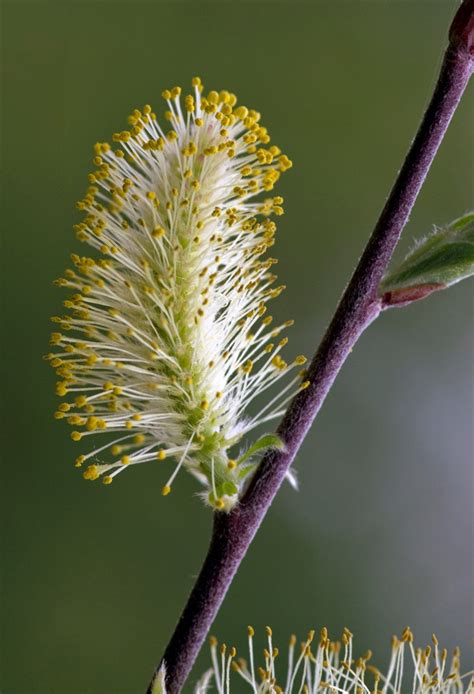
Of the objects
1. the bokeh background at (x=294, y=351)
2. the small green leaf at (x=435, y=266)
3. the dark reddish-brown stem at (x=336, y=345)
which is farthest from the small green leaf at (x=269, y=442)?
the bokeh background at (x=294, y=351)

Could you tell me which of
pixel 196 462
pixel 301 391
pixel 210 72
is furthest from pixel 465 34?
pixel 210 72

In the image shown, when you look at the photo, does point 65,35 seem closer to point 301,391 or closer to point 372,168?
point 372,168

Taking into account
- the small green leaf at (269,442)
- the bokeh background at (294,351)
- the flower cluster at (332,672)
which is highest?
the bokeh background at (294,351)

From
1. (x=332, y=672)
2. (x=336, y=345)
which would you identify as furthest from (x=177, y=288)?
(x=332, y=672)

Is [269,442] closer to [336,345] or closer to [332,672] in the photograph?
[336,345]

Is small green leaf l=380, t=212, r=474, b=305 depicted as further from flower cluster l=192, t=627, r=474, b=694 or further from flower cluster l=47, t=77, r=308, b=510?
flower cluster l=192, t=627, r=474, b=694

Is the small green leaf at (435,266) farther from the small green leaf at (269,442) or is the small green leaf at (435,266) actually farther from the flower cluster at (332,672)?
the flower cluster at (332,672)

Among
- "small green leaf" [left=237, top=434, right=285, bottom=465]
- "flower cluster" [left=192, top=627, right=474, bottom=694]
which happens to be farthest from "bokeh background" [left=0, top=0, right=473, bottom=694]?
"small green leaf" [left=237, top=434, right=285, bottom=465]
